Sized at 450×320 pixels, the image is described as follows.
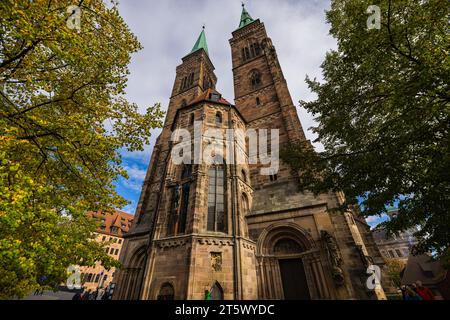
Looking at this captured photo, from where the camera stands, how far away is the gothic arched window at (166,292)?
8572 mm

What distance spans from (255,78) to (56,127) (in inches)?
815

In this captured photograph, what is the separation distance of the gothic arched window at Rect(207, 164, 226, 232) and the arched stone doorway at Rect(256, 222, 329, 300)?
103 inches

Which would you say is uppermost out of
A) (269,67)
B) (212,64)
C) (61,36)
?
(212,64)

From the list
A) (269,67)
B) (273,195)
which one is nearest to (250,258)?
(273,195)

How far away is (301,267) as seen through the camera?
33.7 feet

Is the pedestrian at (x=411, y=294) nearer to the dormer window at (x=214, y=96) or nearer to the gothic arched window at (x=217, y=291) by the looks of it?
the gothic arched window at (x=217, y=291)

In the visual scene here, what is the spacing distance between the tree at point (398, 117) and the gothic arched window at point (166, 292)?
7487 millimetres

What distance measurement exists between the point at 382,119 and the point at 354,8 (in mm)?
Answer: 3637

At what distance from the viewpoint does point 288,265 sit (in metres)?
10.6

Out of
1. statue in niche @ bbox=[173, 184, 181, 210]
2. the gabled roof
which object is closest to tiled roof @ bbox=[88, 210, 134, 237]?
statue in niche @ bbox=[173, 184, 181, 210]

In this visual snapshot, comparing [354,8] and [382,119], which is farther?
[382,119]

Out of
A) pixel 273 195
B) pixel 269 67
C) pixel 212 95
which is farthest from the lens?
pixel 269 67

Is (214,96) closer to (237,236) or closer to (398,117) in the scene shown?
(237,236)
